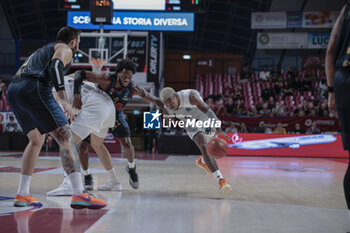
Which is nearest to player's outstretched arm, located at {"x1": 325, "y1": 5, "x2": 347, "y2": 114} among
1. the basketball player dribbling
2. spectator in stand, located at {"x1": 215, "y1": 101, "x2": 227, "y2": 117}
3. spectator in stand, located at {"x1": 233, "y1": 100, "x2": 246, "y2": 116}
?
the basketball player dribbling

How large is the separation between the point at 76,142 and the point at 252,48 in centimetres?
2427

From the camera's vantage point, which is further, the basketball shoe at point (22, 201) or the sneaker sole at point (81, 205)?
the basketball shoe at point (22, 201)

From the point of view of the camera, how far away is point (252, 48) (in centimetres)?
2695

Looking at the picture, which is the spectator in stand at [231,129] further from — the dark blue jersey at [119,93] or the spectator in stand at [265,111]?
the dark blue jersey at [119,93]

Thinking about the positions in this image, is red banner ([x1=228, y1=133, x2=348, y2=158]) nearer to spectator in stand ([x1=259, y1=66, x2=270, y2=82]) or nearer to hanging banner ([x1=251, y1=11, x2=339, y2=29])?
spectator in stand ([x1=259, y1=66, x2=270, y2=82])

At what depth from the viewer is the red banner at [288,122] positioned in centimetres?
1498

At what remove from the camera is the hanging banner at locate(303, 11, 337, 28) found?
75.6 feet

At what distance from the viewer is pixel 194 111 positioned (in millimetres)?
5781

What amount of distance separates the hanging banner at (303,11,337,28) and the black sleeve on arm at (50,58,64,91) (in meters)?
22.6

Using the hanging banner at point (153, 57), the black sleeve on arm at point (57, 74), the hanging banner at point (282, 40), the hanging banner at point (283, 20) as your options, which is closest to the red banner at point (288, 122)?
the hanging banner at point (153, 57)

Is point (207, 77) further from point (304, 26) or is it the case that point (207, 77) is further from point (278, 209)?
point (278, 209)

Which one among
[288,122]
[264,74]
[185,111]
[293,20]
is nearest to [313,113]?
[288,122]

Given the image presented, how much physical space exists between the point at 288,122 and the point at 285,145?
1.24 metres

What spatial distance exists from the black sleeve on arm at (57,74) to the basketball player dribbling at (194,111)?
2.03 meters
